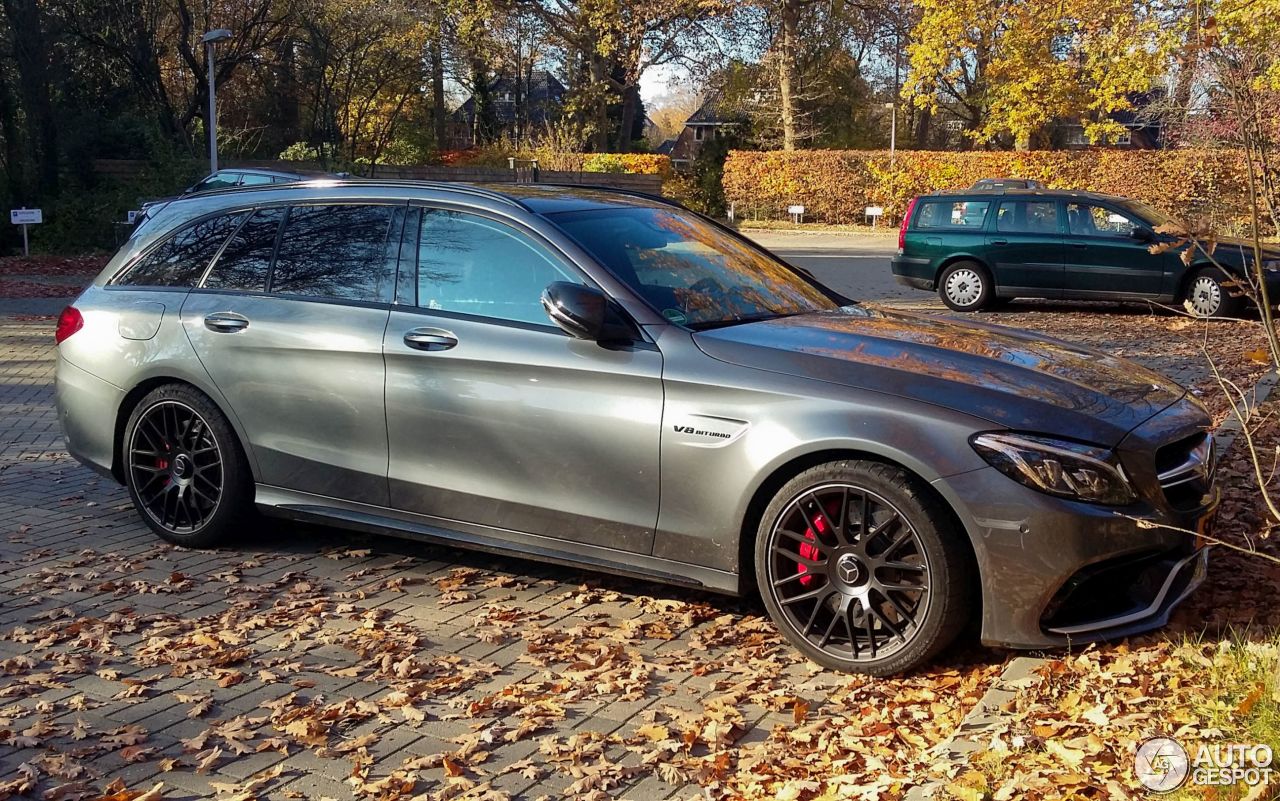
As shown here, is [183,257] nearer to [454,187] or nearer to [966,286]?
[454,187]

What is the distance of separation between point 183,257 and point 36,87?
2559 centimetres

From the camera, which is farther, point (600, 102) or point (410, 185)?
point (600, 102)

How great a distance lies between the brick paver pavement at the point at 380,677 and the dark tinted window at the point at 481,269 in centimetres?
131

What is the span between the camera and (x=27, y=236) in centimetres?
2698

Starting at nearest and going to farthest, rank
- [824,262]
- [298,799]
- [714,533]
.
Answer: [298,799], [714,533], [824,262]

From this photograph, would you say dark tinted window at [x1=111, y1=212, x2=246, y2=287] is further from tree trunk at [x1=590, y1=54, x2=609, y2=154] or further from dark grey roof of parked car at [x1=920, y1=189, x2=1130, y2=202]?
tree trunk at [x1=590, y1=54, x2=609, y2=154]

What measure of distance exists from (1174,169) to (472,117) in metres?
31.8

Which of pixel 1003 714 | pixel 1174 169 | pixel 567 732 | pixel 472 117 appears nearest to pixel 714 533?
pixel 567 732

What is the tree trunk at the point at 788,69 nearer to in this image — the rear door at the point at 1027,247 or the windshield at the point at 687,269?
the rear door at the point at 1027,247

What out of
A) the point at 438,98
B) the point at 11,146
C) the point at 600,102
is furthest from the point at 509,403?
the point at 438,98

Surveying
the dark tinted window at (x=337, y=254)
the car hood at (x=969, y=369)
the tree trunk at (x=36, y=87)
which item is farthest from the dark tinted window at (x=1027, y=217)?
the tree trunk at (x=36, y=87)

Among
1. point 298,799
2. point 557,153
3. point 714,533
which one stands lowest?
point 298,799

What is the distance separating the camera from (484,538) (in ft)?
17.0

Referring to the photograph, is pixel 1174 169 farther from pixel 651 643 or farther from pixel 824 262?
pixel 651 643
